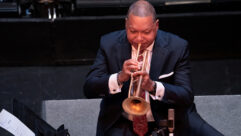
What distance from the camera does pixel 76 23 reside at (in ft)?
18.3

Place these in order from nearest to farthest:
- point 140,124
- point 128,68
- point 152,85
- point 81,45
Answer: point 128,68
point 152,85
point 140,124
point 81,45

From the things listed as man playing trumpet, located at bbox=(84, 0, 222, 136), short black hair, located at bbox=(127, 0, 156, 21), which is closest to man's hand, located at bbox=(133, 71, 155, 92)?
man playing trumpet, located at bbox=(84, 0, 222, 136)

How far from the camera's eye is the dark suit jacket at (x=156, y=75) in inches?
133

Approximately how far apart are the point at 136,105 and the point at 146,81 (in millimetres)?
162

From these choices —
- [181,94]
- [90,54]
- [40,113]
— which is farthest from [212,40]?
[181,94]

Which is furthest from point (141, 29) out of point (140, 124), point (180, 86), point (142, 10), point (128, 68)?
point (140, 124)

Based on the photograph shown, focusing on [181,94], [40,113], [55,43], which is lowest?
[40,113]

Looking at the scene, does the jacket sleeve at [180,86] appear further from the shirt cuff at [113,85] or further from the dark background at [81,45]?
the dark background at [81,45]

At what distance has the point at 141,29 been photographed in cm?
314

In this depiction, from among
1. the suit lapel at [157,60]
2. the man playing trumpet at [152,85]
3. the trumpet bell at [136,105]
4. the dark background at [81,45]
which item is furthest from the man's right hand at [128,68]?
the dark background at [81,45]

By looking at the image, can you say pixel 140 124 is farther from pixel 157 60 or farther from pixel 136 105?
pixel 157 60

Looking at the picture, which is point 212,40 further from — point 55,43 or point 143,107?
point 143,107

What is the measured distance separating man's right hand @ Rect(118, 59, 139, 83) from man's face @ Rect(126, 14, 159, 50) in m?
0.23

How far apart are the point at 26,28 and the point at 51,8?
0.39 metres
